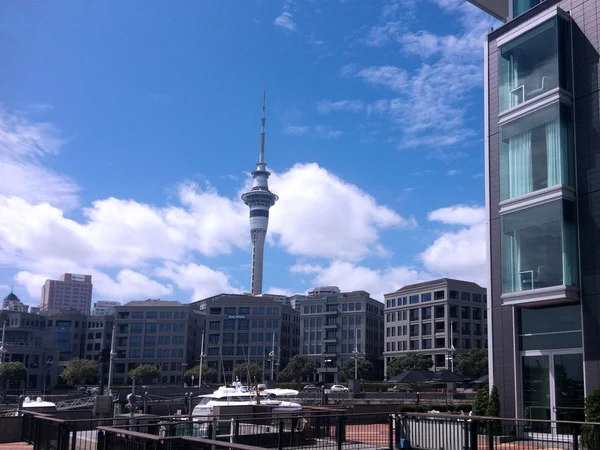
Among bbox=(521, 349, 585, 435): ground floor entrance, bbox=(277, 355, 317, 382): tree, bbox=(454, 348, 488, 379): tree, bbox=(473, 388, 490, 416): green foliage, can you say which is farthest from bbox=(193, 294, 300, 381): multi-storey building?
bbox=(521, 349, 585, 435): ground floor entrance

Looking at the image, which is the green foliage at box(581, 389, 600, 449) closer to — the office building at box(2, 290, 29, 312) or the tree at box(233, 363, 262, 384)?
the tree at box(233, 363, 262, 384)

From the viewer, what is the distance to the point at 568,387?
890 inches

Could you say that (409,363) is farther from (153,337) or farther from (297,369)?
(153,337)

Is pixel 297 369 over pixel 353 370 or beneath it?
beneath

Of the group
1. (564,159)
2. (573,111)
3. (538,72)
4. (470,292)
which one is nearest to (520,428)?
(564,159)

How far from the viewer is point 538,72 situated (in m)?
25.0

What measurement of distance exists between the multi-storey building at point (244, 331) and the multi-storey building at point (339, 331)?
5.42m

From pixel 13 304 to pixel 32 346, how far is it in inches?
2411

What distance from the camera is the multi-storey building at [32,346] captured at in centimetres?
10462

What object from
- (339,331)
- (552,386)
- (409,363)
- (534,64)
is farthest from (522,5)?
(339,331)

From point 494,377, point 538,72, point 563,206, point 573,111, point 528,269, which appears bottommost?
point 494,377

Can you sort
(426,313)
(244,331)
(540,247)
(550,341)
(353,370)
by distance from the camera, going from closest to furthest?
1. (550,341)
2. (540,247)
3. (353,370)
4. (426,313)
5. (244,331)

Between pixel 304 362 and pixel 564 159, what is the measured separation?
8628 cm

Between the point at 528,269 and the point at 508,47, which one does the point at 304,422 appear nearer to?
the point at 528,269
